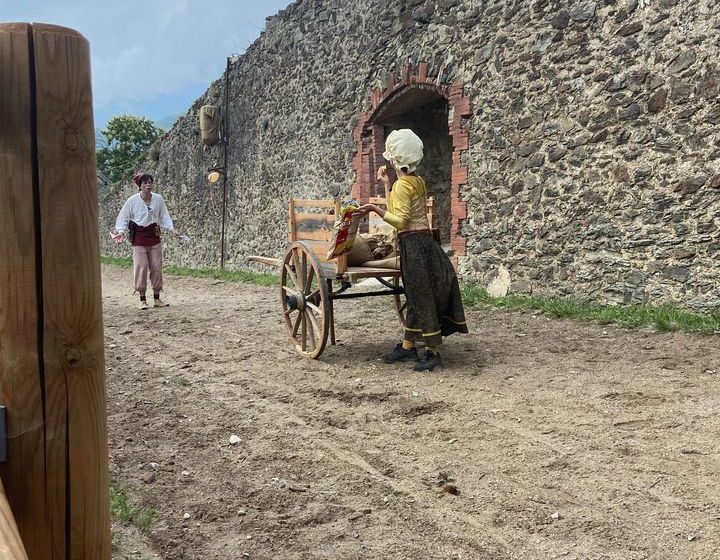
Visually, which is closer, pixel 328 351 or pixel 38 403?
pixel 38 403

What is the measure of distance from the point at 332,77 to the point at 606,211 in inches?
229

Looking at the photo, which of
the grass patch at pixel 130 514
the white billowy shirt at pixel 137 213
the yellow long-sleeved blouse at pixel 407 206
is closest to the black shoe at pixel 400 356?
the yellow long-sleeved blouse at pixel 407 206

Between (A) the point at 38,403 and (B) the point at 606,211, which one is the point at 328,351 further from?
(A) the point at 38,403

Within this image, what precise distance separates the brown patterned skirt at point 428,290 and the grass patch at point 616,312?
208 centimetres

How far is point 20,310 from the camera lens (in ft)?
4.46

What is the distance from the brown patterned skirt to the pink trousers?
461 centimetres

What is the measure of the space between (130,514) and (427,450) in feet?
4.58

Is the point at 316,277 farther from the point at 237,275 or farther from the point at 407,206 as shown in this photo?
the point at 237,275

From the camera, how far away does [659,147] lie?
612 centimetres

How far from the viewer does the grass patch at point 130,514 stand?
2598 mm

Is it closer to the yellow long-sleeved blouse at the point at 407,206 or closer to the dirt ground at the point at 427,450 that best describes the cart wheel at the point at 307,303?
the dirt ground at the point at 427,450

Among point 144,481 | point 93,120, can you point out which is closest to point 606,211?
point 144,481

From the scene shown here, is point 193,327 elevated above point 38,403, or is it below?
below

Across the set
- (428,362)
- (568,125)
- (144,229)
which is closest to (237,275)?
(144,229)
